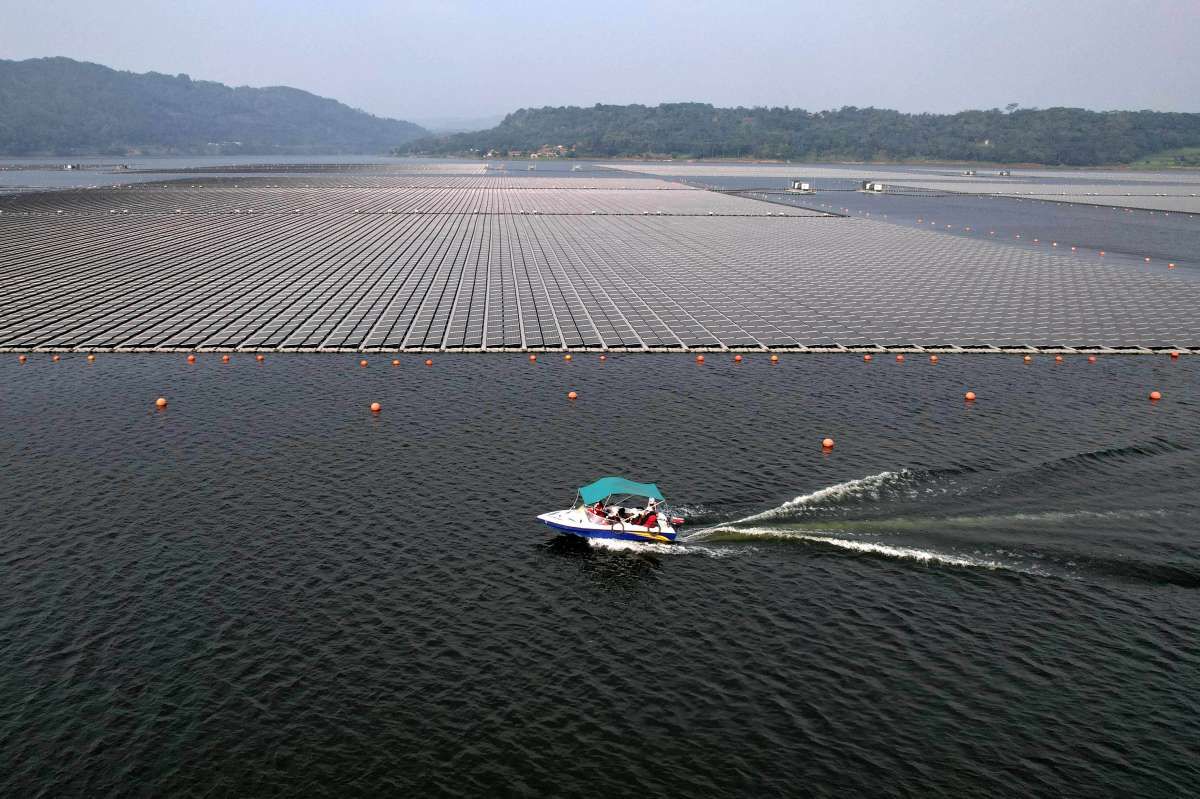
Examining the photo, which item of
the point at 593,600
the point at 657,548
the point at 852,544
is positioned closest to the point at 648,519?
the point at 657,548

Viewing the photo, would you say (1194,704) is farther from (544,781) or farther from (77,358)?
(77,358)

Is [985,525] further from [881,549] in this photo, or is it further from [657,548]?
[657,548]

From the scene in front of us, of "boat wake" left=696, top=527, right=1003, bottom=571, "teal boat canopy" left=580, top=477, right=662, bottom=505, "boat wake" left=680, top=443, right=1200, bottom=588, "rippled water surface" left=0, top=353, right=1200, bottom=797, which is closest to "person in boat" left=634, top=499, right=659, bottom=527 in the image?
"teal boat canopy" left=580, top=477, right=662, bottom=505

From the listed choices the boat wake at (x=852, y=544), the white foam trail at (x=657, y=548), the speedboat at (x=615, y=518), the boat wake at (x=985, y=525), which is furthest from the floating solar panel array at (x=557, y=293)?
the boat wake at (x=852, y=544)

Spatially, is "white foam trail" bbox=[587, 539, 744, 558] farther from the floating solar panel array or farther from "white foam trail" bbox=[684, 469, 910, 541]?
the floating solar panel array

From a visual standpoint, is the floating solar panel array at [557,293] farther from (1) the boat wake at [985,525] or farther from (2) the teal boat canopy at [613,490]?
(2) the teal boat canopy at [613,490]
